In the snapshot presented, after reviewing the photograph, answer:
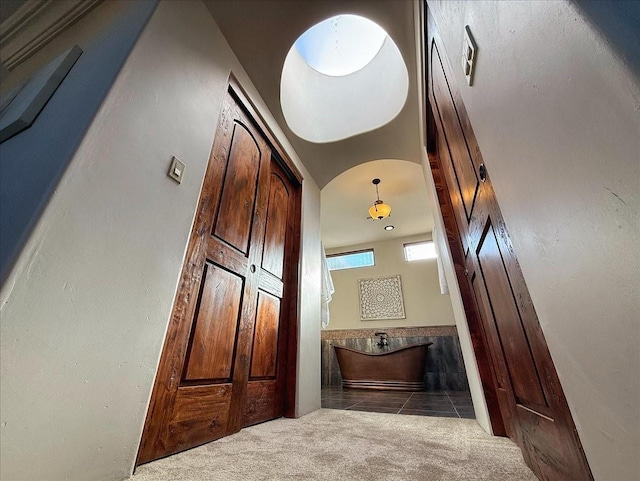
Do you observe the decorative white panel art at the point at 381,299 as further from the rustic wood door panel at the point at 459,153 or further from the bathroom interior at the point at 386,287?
the rustic wood door panel at the point at 459,153

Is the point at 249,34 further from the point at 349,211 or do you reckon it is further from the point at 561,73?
the point at 349,211

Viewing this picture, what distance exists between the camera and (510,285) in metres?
0.77

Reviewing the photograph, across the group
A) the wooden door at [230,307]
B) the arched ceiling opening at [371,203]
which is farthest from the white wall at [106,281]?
the arched ceiling opening at [371,203]

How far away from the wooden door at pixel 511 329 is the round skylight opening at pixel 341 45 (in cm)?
176

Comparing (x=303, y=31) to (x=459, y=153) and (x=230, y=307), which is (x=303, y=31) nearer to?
(x=459, y=153)

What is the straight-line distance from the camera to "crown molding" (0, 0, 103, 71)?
140 cm

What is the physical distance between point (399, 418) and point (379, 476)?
3.57ft

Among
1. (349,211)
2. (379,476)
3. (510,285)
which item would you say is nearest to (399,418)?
(379,476)

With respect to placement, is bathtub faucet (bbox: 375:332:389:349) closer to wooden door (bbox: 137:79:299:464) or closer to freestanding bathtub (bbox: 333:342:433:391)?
freestanding bathtub (bbox: 333:342:433:391)

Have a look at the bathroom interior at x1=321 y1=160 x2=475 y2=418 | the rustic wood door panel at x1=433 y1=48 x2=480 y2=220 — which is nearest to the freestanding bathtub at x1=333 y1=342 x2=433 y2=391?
the bathroom interior at x1=321 y1=160 x2=475 y2=418

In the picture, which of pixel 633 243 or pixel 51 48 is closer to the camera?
pixel 633 243

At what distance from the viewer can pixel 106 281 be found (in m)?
0.80

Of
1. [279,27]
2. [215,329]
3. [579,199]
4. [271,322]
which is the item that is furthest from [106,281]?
[279,27]

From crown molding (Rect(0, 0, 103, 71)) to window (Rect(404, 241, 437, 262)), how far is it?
5196mm
